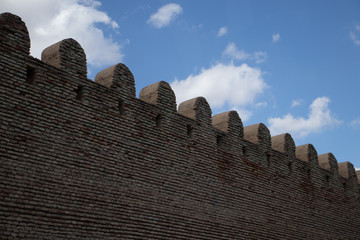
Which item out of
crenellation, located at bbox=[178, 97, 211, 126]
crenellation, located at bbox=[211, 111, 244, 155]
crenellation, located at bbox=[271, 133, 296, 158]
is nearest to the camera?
crenellation, located at bbox=[178, 97, 211, 126]

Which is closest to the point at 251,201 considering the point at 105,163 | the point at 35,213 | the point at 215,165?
the point at 215,165

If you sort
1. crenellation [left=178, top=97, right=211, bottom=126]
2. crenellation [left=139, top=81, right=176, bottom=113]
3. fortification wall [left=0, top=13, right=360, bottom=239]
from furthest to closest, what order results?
1. crenellation [left=178, top=97, right=211, bottom=126]
2. crenellation [left=139, top=81, right=176, bottom=113]
3. fortification wall [left=0, top=13, right=360, bottom=239]

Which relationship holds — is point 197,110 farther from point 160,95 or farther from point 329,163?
point 329,163

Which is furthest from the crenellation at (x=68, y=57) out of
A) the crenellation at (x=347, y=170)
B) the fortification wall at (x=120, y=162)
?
the crenellation at (x=347, y=170)

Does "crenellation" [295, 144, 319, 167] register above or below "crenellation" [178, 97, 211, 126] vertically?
above

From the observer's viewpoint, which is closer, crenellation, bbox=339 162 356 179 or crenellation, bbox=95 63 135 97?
crenellation, bbox=95 63 135 97

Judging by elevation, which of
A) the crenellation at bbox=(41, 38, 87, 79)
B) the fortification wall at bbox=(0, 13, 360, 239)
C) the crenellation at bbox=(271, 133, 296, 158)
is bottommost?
the fortification wall at bbox=(0, 13, 360, 239)

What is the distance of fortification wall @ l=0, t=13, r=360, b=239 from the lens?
20.9ft

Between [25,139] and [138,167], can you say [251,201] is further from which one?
[25,139]

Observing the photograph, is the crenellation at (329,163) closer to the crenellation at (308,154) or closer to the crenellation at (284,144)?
the crenellation at (308,154)

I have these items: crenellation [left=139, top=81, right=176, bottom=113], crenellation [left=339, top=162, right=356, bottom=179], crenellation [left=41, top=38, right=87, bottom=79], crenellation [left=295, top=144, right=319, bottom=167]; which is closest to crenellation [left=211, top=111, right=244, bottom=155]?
crenellation [left=139, top=81, right=176, bottom=113]

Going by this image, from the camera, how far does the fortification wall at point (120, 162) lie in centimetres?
636

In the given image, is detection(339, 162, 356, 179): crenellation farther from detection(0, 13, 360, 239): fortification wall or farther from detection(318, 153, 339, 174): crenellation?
detection(0, 13, 360, 239): fortification wall

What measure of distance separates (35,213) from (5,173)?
674mm
